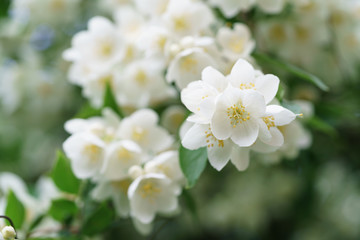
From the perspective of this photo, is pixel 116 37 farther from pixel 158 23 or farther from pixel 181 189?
pixel 181 189

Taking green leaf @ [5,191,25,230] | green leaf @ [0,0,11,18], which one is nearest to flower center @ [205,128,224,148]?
green leaf @ [5,191,25,230]

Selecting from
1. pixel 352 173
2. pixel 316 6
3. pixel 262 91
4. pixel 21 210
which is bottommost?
pixel 352 173

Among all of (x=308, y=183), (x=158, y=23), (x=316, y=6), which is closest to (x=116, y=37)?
(x=158, y=23)

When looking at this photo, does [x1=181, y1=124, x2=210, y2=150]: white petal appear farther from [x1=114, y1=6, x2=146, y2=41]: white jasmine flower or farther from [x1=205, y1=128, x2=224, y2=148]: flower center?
[x1=114, y1=6, x2=146, y2=41]: white jasmine flower

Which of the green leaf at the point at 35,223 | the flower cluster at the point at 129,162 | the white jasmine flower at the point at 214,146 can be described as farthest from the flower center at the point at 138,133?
the green leaf at the point at 35,223

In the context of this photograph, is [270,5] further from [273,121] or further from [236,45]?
[273,121]

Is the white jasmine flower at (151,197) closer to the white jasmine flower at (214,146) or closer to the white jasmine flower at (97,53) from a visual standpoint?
the white jasmine flower at (214,146)
